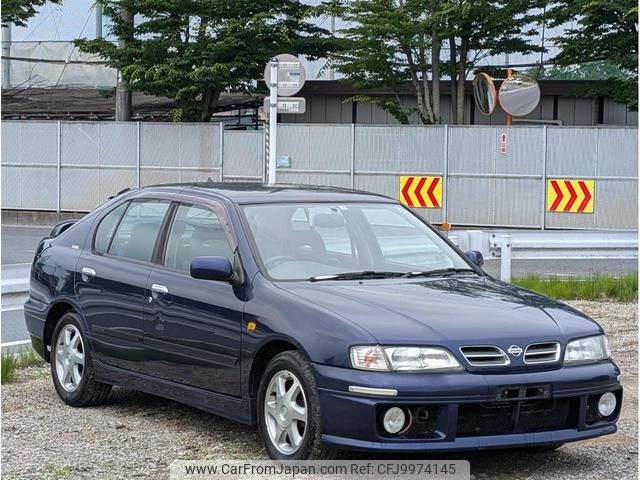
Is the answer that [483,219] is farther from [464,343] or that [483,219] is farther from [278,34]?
[464,343]

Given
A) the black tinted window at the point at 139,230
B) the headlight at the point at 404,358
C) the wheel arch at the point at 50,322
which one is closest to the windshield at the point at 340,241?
the black tinted window at the point at 139,230

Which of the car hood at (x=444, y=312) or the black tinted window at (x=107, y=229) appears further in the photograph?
the black tinted window at (x=107, y=229)

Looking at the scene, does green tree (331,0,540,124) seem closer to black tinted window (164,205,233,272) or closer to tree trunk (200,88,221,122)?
tree trunk (200,88,221,122)

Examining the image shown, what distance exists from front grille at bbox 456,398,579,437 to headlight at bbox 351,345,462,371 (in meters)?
0.23

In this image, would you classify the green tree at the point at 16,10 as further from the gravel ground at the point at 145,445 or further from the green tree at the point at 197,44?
the gravel ground at the point at 145,445

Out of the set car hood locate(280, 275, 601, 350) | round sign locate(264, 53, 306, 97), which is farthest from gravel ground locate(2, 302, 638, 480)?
round sign locate(264, 53, 306, 97)

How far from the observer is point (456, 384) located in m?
5.91

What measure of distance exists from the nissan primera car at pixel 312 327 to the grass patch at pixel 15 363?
Answer: 2.30ft

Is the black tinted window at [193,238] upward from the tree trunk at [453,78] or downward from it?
downward

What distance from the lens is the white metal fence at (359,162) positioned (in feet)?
90.2

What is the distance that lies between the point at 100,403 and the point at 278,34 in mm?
25580

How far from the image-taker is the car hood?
6.09 meters

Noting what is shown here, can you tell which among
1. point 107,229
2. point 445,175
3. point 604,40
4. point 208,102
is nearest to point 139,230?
point 107,229

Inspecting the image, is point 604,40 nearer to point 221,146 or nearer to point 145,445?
point 221,146
